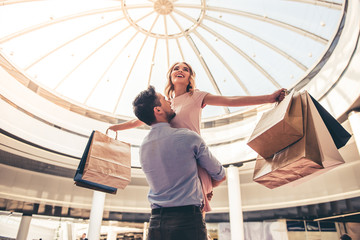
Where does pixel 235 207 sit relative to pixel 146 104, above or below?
above

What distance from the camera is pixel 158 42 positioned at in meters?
10.7

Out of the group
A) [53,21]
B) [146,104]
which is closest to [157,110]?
[146,104]

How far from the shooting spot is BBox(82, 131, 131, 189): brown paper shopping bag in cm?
210

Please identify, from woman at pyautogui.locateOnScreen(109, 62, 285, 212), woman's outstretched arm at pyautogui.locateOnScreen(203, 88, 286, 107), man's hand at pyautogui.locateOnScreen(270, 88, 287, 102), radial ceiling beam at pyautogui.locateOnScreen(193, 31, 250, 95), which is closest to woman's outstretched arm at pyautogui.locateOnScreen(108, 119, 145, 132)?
woman at pyautogui.locateOnScreen(109, 62, 285, 212)

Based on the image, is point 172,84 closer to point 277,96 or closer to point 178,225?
point 277,96

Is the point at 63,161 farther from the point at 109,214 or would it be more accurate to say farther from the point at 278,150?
the point at 278,150

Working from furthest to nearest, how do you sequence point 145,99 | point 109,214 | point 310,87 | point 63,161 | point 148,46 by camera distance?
point 109,214
point 63,161
point 148,46
point 310,87
point 145,99

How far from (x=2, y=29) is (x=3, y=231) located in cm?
1252

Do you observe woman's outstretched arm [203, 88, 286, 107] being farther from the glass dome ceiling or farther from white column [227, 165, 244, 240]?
white column [227, 165, 244, 240]

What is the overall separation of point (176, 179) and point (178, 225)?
0.29m

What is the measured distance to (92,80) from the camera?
11445 mm

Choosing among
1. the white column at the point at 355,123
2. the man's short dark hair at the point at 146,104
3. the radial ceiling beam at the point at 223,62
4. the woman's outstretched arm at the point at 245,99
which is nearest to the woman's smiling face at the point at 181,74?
the woman's outstretched arm at the point at 245,99

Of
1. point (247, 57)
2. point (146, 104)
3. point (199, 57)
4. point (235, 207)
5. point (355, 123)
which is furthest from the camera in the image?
point (235, 207)

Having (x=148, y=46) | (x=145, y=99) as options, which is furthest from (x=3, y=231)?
(x=145, y=99)
